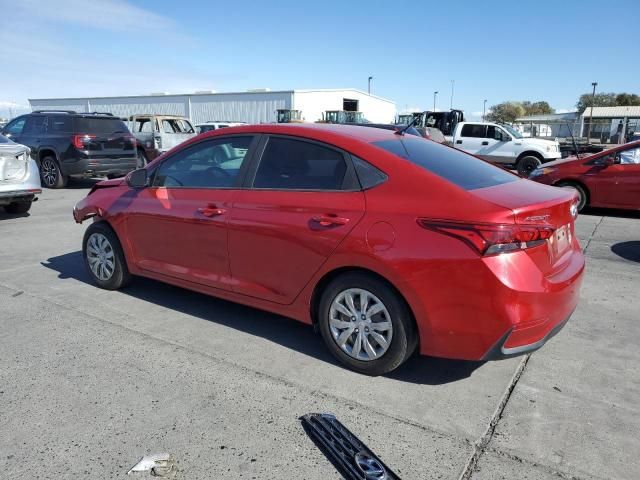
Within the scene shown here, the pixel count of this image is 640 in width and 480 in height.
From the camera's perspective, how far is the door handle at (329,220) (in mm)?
Result: 3369

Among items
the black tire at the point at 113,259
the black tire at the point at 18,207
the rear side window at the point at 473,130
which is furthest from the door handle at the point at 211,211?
the rear side window at the point at 473,130

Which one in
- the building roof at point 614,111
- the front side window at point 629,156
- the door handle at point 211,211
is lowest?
the door handle at point 211,211

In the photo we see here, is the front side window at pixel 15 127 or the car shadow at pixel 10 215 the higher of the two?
the front side window at pixel 15 127

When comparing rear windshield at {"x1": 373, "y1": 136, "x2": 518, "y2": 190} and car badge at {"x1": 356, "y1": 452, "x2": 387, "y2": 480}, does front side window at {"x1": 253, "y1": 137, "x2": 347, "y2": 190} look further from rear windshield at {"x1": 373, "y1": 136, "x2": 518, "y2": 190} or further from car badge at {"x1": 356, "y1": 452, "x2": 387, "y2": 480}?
car badge at {"x1": 356, "y1": 452, "x2": 387, "y2": 480}

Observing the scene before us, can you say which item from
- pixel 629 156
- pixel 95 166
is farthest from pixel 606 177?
pixel 95 166

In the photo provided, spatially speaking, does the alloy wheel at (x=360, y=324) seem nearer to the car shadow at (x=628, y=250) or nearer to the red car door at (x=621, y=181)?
the car shadow at (x=628, y=250)

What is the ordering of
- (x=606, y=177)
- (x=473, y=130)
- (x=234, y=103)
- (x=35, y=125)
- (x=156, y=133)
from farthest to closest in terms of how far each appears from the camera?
(x=234, y=103)
(x=473, y=130)
(x=156, y=133)
(x=35, y=125)
(x=606, y=177)

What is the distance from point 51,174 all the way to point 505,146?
1365 centimetres

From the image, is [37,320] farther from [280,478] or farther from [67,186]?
[67,186]

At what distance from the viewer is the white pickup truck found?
1677cm

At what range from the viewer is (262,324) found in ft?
14.4

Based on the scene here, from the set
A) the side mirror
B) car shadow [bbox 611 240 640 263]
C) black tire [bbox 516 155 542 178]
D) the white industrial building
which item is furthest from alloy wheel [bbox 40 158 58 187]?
the white industrial building

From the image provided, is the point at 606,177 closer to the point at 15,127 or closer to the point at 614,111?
the point at 15,127

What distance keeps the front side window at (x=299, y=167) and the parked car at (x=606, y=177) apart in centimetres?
748
